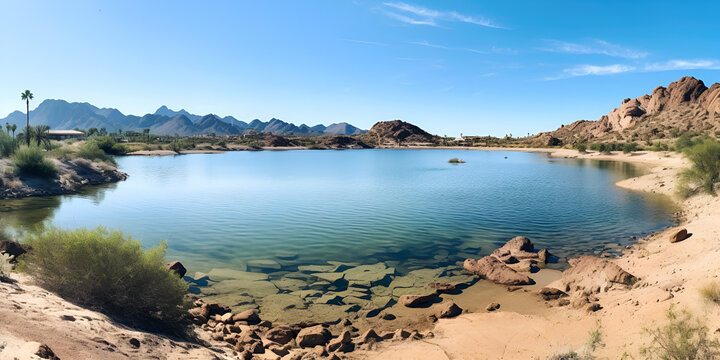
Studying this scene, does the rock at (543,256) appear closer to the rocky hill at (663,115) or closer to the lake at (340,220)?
the lake at (340,220)

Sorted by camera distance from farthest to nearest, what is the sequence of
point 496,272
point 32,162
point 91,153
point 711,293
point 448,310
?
point 91,153 < point 32,162 < point 496,272 < point 448,310 < point 711,293

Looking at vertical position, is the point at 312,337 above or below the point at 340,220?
below

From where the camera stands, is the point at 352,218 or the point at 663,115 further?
the point at 663,115

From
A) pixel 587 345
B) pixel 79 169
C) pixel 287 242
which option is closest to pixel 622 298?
pixel 587 345

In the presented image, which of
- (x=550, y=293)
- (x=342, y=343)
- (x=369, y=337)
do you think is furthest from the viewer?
(x=550, y=293)

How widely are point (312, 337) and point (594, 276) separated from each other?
35.9 ft

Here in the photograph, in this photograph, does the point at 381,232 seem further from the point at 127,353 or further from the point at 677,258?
the point at 127,353

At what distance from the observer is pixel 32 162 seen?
40656 millimetres

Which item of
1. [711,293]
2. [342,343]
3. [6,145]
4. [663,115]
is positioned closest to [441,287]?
[342,343]

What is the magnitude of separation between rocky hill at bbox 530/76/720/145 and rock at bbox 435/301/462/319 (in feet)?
441

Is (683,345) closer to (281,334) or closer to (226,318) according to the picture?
(281,334)

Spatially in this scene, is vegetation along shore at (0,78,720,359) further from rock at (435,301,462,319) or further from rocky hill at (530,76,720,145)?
rocky hill at (530,76,720,145)

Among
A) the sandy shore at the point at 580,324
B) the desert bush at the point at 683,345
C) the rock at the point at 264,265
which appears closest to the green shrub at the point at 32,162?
the rock at the point at 264,265

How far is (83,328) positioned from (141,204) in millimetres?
30432
